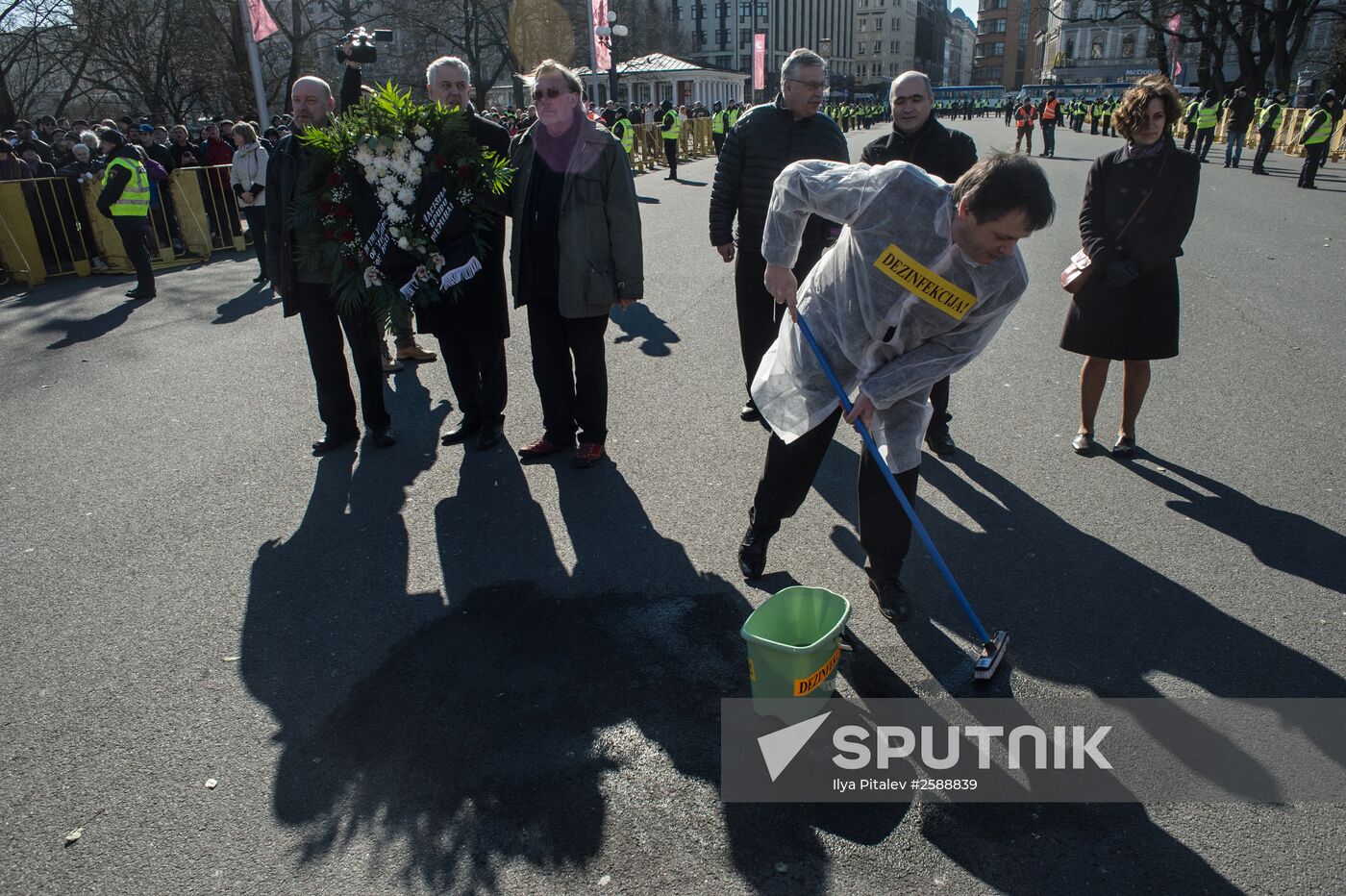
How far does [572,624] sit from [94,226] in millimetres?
11541

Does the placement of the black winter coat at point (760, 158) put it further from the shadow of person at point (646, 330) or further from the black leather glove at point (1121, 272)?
the shadow of person at point (646, 330)

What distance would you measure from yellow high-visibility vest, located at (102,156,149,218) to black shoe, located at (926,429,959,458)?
9185mm

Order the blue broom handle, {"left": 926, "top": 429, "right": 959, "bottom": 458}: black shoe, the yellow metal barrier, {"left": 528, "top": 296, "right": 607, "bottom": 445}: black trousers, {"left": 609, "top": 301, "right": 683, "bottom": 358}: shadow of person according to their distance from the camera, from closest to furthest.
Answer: the blue broom handle < {"left": 528, "top": 296, "right": 607, "bottom": 445}: black trousers < {"left": 926, "top": 429, "right": 959, "bottom": 458}: black shoe < {"left": 609, "top": 301, "right": 683, "bottom": 358}: shadow of person < the yellow metal barrier

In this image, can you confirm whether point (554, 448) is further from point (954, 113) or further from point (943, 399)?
point (954, 113)

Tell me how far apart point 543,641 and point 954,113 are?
85.5 meters

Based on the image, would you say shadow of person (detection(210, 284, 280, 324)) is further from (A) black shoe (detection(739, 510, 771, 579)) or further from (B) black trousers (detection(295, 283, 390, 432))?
(A) black shoe (detection(739, 510, 771, 579))

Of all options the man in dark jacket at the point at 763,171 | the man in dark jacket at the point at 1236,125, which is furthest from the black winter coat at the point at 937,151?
the man in dark jacket at the point at 1236,125

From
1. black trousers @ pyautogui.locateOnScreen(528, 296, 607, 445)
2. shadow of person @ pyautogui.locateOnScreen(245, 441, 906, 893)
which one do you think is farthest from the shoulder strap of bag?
shadow of person @ pyautogui.locateOnScreen(245, 441, 906, 893)

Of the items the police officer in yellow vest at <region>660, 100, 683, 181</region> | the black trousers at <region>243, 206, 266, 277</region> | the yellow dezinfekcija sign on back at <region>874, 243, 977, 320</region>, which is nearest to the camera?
the yellow dezinfekcija sign on back at <region>874, 243, 977, 320</region>

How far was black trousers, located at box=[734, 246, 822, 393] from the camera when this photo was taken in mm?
5043

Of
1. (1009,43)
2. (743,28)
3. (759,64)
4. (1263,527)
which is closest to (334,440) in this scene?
(1263,527)

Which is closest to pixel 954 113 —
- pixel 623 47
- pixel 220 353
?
pixel 623 47

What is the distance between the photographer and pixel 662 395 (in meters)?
6.11

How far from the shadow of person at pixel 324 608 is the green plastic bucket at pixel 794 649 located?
140cm
